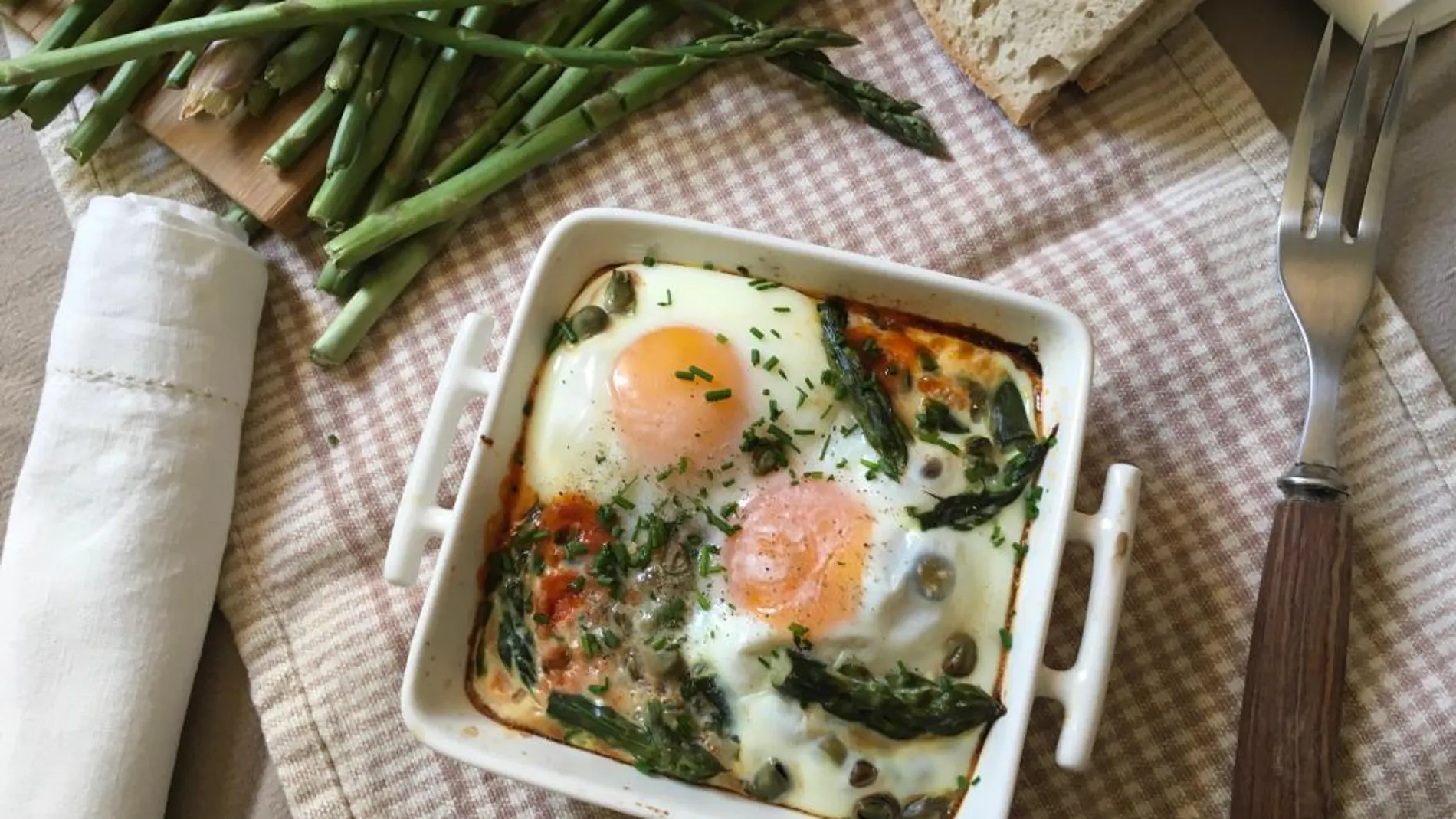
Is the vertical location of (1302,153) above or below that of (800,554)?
above

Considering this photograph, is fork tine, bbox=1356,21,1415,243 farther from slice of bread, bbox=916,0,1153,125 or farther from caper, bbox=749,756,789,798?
caper, bbox=749,756,789,798

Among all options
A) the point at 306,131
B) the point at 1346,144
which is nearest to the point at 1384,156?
the point at 1346,144

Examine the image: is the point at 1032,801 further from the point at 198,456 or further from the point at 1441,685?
the point at 198,456

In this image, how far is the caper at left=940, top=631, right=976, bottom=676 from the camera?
1.15 meters

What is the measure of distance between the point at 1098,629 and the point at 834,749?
0.90 feet

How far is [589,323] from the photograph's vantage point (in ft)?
4.08

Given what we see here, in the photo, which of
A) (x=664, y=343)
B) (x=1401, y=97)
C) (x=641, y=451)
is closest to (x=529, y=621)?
(x=641, y=451)

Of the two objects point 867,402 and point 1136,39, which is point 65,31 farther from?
point 1136,39

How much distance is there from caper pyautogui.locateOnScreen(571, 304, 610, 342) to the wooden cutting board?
429 mm

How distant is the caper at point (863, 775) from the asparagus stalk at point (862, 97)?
0.72 m

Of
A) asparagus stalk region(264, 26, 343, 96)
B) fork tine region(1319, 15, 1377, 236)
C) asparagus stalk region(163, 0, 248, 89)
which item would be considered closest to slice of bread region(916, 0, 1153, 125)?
fork tine region(1319, 15, 1377, 236)

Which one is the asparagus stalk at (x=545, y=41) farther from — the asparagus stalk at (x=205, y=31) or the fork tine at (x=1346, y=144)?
the fork tine at (x=1346, y=144)

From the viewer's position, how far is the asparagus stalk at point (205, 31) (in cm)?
135

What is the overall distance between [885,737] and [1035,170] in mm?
693
